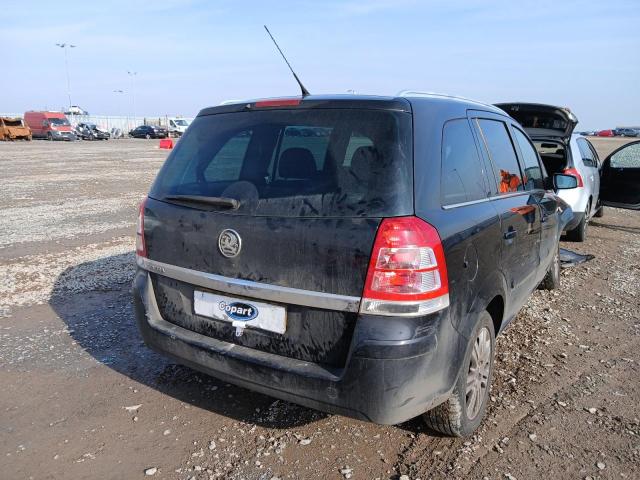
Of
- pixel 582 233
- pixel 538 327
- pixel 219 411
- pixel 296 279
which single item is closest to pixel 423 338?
pixel 296 279

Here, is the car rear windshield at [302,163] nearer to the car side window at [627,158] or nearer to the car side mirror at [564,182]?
the car side mirror at [564,182]

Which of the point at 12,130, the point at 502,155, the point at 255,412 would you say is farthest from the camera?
the point at 12,130

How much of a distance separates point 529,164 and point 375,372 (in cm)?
280

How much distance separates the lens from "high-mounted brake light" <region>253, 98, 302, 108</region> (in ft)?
9.00

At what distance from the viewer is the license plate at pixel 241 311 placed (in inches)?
98.0

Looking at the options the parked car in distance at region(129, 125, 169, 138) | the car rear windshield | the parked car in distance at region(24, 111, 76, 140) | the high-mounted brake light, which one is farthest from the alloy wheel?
the parked car in distance at region(129, 125, 169, 138)

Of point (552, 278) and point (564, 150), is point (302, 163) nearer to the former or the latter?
point (552, 278)

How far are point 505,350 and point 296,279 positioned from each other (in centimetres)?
240

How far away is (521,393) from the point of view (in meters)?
3.42

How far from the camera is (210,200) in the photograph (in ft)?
8.81

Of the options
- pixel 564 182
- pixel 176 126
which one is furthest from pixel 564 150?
pixel 176 126

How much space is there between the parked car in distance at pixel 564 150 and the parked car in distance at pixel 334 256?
16.1ft

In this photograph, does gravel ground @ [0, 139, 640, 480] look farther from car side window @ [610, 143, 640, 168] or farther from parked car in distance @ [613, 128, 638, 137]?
parked car in distance @ [613, 128, 638, 137]

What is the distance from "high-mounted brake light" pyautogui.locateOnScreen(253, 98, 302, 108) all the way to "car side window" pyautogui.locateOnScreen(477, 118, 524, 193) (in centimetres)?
128
